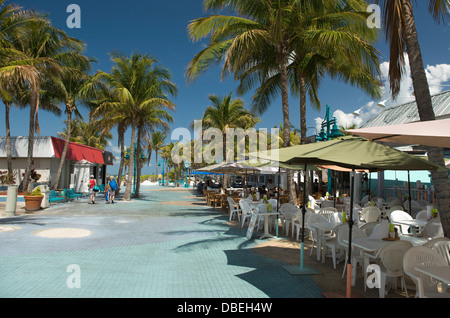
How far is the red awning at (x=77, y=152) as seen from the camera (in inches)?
852

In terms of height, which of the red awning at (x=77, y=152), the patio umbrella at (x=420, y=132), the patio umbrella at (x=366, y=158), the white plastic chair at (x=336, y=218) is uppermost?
the red awning at (x=77, y=152)

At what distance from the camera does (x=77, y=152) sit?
78.8ft

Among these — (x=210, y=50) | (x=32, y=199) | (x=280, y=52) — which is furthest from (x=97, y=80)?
(x=280, y=52)

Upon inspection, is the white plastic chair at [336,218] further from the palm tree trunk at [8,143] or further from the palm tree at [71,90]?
the palm tree trunk at [8,143]

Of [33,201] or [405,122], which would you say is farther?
[405,122]

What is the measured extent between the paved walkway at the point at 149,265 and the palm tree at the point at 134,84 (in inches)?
446

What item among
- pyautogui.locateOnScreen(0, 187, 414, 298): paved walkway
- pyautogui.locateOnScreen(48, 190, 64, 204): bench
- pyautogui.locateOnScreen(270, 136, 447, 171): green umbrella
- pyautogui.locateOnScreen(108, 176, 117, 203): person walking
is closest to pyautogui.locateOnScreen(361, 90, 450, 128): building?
pyautogui.locateOnScreen(270, 136, 447, 171): green umbrella

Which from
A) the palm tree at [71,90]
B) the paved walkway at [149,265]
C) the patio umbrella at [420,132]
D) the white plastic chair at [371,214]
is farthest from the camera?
the palm tree at [71,90]

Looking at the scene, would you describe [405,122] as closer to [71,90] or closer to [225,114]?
[225,114]

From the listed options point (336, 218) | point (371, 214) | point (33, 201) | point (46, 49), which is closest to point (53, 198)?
point (33, 201)

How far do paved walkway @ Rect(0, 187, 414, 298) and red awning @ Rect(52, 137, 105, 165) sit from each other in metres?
13.2

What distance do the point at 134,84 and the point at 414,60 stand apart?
17595mm

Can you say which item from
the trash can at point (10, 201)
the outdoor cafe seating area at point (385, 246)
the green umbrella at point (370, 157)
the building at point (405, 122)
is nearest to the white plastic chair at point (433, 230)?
the outdoor cafe seating area at point (385, 246)
